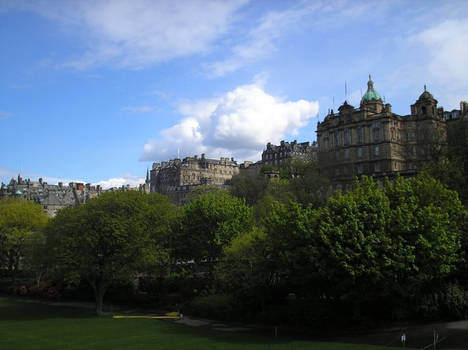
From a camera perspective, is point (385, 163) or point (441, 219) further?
point (385, 163)

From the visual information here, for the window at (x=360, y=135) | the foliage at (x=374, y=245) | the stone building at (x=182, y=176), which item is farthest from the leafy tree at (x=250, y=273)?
the stone building at (x=182, y=176)

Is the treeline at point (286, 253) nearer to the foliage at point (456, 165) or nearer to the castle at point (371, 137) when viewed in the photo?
the foliage at point (456, 165)

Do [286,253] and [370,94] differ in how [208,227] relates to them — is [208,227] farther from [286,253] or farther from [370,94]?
[370,94]

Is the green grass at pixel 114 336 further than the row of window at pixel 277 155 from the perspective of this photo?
No

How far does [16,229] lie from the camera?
2810 inches

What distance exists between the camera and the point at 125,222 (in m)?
50.7

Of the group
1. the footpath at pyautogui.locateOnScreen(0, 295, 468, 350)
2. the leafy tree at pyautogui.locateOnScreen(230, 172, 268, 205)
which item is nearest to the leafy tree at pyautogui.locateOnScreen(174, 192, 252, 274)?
the footpath at pyautogui.locateOnScreen(0, 295, 468, 350)

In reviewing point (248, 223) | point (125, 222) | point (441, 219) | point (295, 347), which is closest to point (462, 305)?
point (441, 219)

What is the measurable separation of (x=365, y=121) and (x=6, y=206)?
67.8 metres

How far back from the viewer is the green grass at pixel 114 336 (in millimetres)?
33844

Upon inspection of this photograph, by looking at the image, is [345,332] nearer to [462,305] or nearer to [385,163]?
[462,305]

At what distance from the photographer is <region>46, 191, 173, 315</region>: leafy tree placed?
49812mm

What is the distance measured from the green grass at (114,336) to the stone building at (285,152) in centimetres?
12219

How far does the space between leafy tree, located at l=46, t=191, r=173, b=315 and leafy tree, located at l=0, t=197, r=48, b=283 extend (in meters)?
21.3
